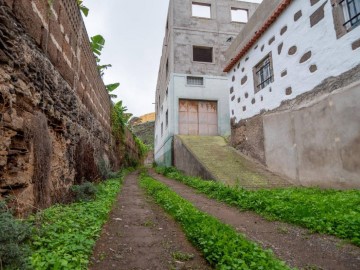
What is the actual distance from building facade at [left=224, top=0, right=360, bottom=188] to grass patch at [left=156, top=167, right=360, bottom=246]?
96 centimetres

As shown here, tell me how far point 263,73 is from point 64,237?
351 inches

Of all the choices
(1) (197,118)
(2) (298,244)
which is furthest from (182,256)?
(1) (197,118)

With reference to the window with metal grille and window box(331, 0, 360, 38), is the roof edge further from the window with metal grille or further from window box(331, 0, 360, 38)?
the window with metal grille

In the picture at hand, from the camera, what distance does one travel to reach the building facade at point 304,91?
5.70 meters

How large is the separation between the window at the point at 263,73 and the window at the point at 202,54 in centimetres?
776

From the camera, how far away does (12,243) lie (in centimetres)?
219

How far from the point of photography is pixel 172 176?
12.5 m

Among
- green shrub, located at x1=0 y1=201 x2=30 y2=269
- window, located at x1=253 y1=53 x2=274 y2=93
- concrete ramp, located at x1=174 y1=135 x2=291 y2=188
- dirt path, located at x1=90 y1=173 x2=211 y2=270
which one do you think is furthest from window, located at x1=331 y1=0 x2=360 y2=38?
green shrub, located at x1=0 y1=201 x2=30 y2=269

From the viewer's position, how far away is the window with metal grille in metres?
5.72

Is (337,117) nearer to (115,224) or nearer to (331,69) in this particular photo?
(331,69)

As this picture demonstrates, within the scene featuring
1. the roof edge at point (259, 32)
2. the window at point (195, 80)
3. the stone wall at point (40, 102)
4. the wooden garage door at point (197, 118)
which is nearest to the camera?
the stone wall at point (40, 102)

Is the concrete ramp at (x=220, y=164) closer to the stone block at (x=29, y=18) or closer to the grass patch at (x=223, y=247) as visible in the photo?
the grass patch at (x=223, y=247)

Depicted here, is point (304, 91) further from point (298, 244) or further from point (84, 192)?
point (84, 192)

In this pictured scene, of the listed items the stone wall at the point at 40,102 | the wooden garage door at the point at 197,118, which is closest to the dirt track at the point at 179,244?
the stone wall at the point at 40,102
